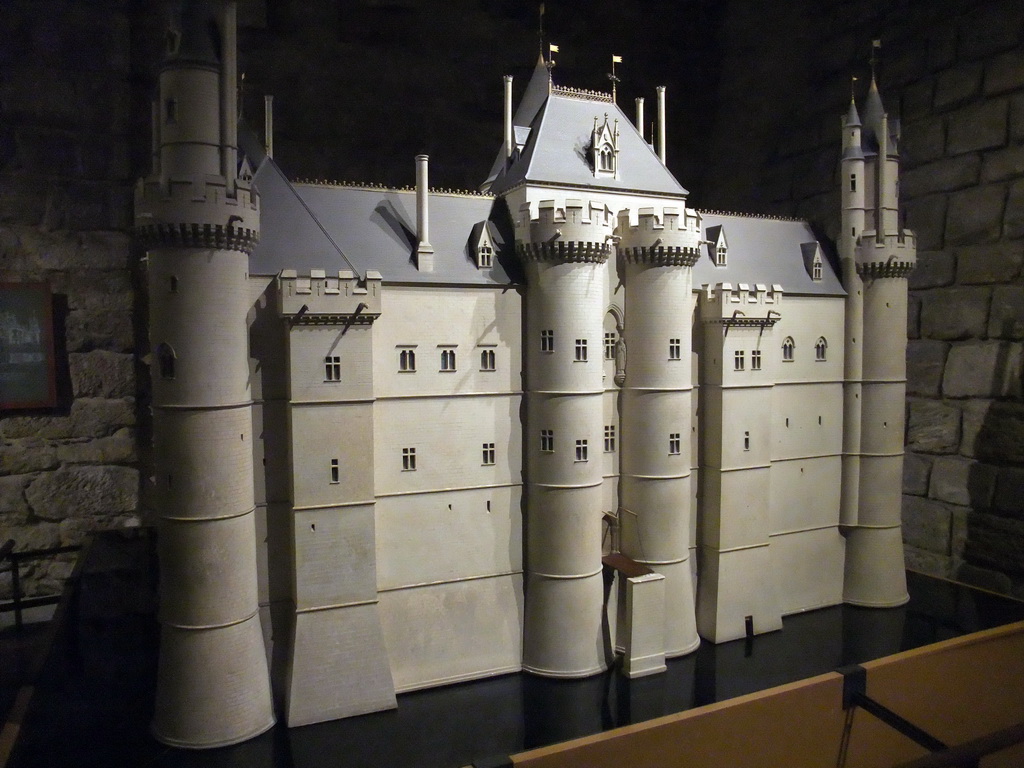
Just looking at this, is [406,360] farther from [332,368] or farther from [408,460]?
[408,460]

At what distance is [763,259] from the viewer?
81.9 ft

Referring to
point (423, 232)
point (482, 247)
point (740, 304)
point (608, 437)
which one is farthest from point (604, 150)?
point (608, 437)

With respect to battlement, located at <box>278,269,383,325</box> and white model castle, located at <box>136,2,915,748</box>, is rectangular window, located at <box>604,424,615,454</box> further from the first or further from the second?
battlement, located at <box>278,269,383,325</box>

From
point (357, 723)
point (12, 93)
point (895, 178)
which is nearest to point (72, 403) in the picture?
point (12, 93)

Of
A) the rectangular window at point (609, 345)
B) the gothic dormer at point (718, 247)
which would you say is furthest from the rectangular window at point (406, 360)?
the gothic dormer at point (718, 247)

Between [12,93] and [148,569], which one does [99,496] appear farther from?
[12,93]

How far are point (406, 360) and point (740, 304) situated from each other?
10.3m

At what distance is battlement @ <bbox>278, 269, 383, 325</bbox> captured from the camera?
1725 centimetres

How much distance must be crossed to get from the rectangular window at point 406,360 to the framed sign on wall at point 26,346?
12.0 m

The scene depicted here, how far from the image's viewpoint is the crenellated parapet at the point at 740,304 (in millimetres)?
22188

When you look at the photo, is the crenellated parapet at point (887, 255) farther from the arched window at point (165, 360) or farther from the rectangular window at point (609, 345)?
the arched window at point (165, 360)

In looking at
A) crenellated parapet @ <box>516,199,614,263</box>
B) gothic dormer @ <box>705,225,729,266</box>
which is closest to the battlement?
crenellated parapet @ <box>516,199,614,263</box>

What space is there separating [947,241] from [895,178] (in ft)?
12.4

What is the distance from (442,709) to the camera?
18.3 meters
